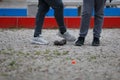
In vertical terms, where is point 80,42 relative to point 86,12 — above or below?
below

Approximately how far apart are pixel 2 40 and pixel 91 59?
5.66ft

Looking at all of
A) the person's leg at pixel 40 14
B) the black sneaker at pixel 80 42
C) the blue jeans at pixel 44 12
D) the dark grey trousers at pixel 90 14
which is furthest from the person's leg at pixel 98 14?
the person's leg at pixel 40 14

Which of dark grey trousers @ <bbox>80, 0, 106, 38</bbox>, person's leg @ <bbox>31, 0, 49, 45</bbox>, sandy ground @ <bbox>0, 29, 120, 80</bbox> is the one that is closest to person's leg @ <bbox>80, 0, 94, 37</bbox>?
dark grey trousers @ <bbox>80, 0, 106, 38</bbox>

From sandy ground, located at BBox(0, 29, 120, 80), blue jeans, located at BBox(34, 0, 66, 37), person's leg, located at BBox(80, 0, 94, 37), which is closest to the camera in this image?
sandy ground, located at BBox(0, 29, 120, 80)

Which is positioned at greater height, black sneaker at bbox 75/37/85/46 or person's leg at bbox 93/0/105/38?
person's leg at bbox 93/0/105/38

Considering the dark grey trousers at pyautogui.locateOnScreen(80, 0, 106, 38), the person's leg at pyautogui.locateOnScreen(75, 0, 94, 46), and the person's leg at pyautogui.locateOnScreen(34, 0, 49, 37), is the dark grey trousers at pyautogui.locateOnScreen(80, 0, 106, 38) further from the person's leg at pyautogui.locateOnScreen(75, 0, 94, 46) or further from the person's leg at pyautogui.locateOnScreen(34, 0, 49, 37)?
the person's leg at pyautogui.locateOnScreen(34, 0, 49, 37)

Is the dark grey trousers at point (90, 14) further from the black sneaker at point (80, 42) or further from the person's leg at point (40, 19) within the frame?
the person's leg at point (40, 19)

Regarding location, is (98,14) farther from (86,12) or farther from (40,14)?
(40,14)

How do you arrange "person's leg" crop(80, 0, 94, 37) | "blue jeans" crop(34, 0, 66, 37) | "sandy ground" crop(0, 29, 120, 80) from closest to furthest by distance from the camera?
"sandy ground" crop(0, 29, 120, 80), "person's leg" crop(80, 0, 94, 37), "blue jeans" crop(34, 0, 66, 37)

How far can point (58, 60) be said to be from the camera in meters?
3.55

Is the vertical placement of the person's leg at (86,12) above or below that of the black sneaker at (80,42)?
above

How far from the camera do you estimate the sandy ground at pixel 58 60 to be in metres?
2.97

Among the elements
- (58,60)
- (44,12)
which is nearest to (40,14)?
(44,12)

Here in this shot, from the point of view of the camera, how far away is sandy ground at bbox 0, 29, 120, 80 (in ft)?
9.76
